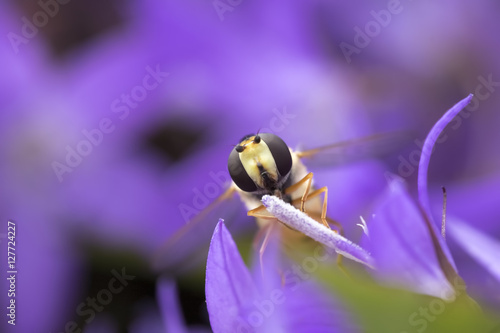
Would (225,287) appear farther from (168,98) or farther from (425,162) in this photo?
(168,98)

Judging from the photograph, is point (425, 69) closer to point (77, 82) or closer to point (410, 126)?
point (410, 126)

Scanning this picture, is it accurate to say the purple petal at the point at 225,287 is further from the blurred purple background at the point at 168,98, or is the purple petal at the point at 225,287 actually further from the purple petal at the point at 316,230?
the blurred purple background at the point at 168,98

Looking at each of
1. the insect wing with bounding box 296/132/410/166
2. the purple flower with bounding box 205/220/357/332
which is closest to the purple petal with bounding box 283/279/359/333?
the purple flower with bounding box 205/220/357/332

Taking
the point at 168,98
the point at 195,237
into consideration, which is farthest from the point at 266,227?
the point at 168,98

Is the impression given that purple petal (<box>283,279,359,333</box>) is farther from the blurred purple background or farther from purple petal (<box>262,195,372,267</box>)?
the blurred purple background

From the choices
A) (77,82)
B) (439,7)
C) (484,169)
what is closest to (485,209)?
(484,169)
